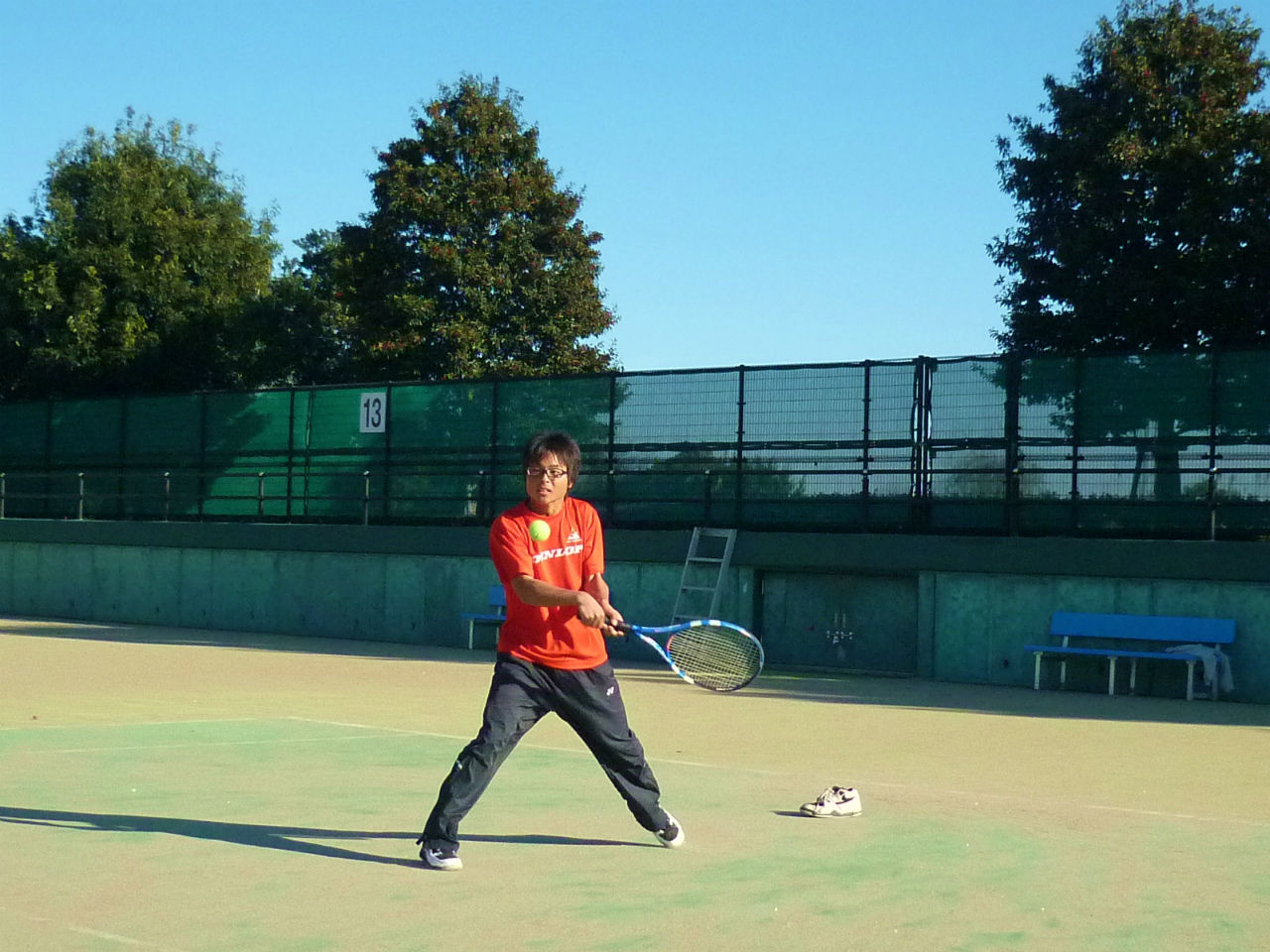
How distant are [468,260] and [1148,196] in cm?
1346

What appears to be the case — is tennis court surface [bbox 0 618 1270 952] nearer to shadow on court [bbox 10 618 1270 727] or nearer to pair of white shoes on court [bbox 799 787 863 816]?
pair of white shoes on court [bbox 799 787 863 816]

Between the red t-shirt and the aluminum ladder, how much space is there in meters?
13.4

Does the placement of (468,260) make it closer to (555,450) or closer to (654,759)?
(654,759)

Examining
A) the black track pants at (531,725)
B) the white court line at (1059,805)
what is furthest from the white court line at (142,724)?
the black track pants at (531,725)

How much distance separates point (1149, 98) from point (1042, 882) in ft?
78.6

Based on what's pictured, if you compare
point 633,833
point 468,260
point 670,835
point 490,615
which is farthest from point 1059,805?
point 468,260

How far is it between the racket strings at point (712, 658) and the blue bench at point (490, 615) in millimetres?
12271

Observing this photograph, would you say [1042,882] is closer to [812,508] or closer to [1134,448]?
[1134,448]

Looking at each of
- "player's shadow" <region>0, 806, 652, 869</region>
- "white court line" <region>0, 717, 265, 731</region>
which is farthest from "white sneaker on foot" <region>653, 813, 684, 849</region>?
"white court line" <region>0, 717, 265, 731</region>

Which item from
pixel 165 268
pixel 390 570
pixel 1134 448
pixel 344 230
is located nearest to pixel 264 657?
pixel 390 570

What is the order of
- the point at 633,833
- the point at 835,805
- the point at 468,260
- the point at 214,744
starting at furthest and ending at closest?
the point at 468,260, the point at 214,744, the point at 835,805, the point at 633,833

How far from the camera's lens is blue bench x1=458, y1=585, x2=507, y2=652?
22.1 m

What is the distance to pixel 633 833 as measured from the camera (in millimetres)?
7793

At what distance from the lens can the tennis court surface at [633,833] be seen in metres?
5.88
